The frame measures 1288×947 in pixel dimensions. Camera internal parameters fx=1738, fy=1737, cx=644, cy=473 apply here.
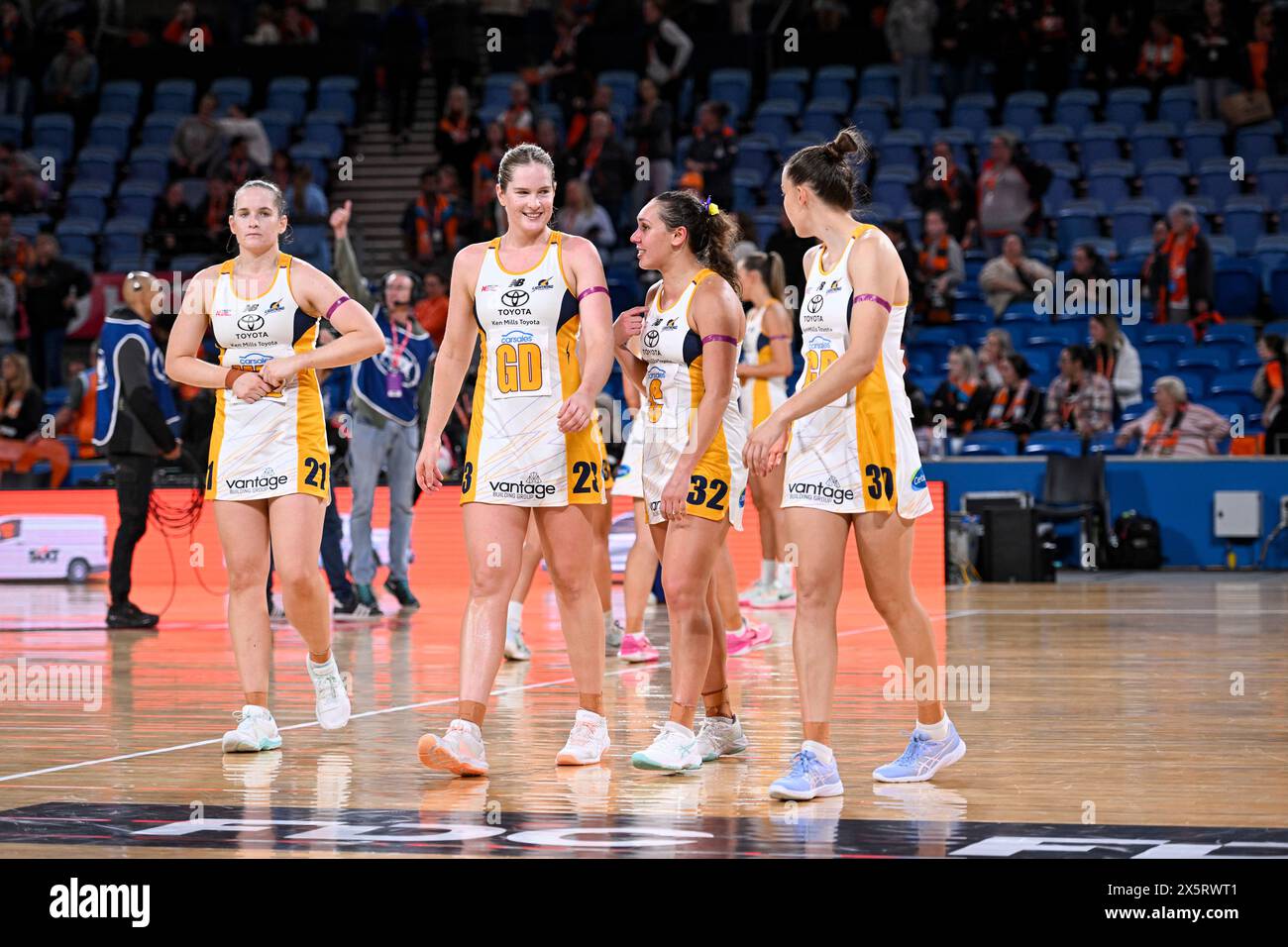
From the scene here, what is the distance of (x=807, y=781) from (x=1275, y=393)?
10.4 meters

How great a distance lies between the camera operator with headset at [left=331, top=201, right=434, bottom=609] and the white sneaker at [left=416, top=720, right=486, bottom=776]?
5501 mm

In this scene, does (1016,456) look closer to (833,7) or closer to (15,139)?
(833,7)

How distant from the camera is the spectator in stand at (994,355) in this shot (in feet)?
48.5

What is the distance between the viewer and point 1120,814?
14.8ft

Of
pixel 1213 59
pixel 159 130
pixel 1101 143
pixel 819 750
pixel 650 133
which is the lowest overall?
pixel 819 750

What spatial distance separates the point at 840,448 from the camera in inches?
197

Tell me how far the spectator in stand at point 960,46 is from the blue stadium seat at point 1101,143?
1649mm

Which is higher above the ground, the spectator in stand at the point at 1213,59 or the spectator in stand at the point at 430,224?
the spectator in stand at the point at 1213,59

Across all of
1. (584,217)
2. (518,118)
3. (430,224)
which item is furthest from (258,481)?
(518,118)

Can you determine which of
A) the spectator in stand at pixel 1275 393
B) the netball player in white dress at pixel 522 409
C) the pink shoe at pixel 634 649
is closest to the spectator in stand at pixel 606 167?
the spectator in stand at pixel 1275 393

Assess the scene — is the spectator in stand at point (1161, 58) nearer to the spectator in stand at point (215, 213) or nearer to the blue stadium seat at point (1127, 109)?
the blue stadium seat at point (1127, 109)

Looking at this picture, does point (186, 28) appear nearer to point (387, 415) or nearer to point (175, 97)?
point (175, 97)

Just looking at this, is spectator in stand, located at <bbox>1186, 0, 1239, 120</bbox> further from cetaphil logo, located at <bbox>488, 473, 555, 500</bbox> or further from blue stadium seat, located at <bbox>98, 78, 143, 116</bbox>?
cetaphil logo, located at <bbox>488, 473, 555, 500</bbox>
